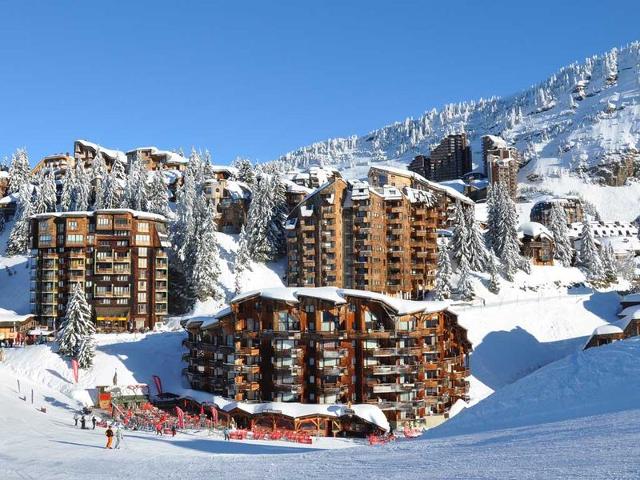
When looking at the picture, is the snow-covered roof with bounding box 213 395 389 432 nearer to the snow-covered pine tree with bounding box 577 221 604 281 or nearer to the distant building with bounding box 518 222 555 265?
the distant building with bounding box 518 222 555 265

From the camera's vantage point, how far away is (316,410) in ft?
224

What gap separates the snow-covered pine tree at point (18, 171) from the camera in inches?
5645

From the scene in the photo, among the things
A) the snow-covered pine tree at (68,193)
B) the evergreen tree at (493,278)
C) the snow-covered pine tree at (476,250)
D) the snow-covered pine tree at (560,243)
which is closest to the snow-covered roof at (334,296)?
the evergreen tree at (493,278)

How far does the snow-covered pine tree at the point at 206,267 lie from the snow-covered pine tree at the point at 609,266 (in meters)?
68.8

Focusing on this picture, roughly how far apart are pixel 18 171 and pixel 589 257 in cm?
11700

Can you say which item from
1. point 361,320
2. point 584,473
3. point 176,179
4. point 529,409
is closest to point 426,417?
point 361,320

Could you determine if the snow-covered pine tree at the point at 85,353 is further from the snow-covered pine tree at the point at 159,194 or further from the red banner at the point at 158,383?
the snow-covered pine tree at the point at 159,194

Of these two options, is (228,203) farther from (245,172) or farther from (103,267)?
(103,267)

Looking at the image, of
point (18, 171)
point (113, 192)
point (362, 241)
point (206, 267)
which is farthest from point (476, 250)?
point (18, 171)

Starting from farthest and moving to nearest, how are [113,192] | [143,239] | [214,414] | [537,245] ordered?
[113,192] < [537,245] < [143,239] < [214,414]

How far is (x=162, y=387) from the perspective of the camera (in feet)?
265

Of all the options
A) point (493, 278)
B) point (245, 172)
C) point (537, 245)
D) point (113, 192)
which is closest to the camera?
point (493, 278)

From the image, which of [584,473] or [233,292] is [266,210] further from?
[584,473]

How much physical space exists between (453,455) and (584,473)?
305 inches
